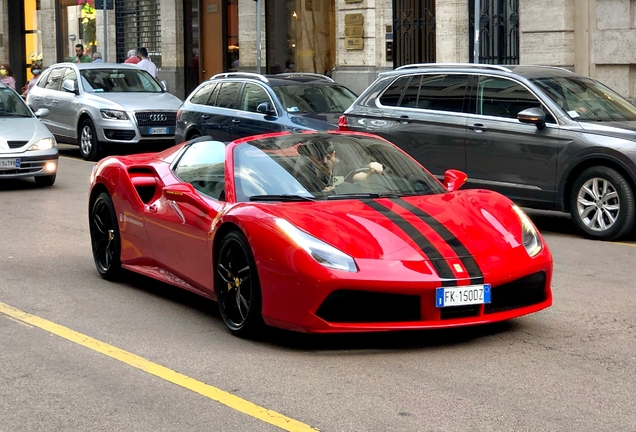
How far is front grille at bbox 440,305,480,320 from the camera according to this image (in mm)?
6809

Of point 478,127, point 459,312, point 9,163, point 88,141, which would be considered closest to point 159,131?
point 88,141

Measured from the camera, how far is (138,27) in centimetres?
3428

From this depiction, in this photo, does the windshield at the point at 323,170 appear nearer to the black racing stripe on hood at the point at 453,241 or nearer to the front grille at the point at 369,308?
the black racing stripe on hood at the point at 453,241

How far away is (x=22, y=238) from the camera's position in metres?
11.9

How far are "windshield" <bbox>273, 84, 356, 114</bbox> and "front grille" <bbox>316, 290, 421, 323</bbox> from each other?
10540mm

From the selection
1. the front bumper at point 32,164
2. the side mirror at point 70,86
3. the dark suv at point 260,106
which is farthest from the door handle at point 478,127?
the side mirror at point 70,86

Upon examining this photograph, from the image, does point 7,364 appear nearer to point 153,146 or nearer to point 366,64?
point 153,146

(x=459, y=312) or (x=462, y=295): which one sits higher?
(x=462, y=295)

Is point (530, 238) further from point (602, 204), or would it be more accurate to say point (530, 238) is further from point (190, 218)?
point (602, 204)

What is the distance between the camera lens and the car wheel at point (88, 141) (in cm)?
Result: 2166

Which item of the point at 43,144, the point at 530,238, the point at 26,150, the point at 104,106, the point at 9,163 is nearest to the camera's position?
the point at 530,238

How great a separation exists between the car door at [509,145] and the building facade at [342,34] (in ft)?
16.3

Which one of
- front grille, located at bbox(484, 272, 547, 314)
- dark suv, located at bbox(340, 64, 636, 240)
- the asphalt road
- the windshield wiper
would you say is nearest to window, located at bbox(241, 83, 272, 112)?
dark suv, located at bbox(340, 64, 636, 240)

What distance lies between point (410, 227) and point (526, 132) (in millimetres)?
5570
